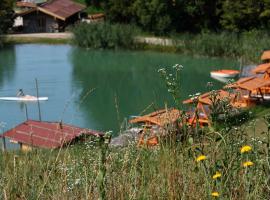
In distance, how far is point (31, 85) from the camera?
2398 cm

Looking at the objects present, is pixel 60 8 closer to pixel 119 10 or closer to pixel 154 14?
pixel 119 10

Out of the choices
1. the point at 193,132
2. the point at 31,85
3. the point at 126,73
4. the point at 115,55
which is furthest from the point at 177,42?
the point at 193,132

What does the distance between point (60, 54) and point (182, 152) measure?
29259 millimetres

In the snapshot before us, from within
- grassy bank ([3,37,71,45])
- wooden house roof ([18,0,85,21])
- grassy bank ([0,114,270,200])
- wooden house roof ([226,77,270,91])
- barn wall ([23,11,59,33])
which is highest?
wooden house roof ([18,0,85,21])

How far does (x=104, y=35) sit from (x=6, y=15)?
24.1 feet

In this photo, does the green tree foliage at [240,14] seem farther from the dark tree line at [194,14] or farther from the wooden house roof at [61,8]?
the wooden house roof at [61,8]

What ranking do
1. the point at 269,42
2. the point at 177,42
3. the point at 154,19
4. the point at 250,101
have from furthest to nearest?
1. the point at 154,19
2. the point at 177,42
3. the point at 269,42
4. the point at 250,101

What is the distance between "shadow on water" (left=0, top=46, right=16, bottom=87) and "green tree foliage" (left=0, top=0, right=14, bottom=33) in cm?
285

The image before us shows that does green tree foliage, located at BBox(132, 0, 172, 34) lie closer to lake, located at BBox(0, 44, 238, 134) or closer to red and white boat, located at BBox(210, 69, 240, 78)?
lake, located at BBox(0, 44, 238, 134)

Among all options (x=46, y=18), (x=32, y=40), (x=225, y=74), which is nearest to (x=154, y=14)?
(x=32, y=40)

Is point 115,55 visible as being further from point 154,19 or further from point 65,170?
point 65,170

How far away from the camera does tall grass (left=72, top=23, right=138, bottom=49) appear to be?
107ft

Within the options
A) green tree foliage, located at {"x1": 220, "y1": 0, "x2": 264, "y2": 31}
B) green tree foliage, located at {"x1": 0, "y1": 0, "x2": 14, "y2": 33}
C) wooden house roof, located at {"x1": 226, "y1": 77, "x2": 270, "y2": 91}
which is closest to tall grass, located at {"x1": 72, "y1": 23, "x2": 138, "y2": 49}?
green tree foliage, located at {"x1": 220, "y1": 0, "x2": 264, "y2": 31}

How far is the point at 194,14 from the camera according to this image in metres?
33.9
